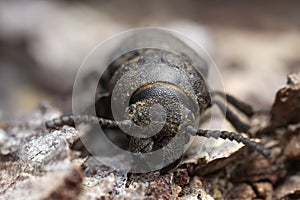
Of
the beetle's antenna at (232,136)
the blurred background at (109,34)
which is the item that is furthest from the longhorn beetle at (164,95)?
the blurred background at (109,34)

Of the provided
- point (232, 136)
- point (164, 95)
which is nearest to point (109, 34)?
point (164, 95)

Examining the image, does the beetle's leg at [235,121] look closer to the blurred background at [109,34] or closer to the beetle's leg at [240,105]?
the beetle's leg at [240,105]

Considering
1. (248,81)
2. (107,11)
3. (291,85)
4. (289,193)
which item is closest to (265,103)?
(248,81)

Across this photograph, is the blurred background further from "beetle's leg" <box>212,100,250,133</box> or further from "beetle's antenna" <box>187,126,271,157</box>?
"beetle's antenna" <box>187,126,271,157</box>

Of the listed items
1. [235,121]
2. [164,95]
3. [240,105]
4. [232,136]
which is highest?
[240,105]

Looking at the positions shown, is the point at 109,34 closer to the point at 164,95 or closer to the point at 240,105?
the point at 240,105

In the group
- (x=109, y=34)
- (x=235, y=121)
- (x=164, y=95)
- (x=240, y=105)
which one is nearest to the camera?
(x=164, y=95)

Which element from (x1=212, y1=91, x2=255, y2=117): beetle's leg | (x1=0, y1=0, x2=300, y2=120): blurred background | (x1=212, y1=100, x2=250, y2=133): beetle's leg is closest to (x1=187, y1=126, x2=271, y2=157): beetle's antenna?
(x1=212, y1=100, x2=250, y2=133): beetle's leg
